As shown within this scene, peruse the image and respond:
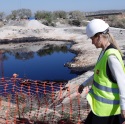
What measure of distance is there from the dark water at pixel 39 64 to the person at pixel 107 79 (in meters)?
13.0

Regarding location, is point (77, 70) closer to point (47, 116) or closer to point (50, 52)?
point (50, 52)

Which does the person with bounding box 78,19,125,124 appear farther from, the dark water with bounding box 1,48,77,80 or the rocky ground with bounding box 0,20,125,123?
the rocky ground with bounding box 0,20,125,123

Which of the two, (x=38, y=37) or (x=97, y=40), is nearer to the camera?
(x=97, y=40)

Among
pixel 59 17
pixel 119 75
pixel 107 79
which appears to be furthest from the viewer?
pixel 59 17

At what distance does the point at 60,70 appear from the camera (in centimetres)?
2184

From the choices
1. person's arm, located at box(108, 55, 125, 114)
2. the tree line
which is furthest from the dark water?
the tree line

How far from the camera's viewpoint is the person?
104 inches

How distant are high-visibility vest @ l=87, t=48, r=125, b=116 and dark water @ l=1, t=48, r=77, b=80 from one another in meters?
13.0

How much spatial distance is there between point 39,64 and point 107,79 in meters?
22.7

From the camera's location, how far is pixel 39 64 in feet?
82.9

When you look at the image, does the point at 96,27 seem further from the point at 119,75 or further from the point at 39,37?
the point at 39,37

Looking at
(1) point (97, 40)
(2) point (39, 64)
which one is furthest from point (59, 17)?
(1) point (97, 40)

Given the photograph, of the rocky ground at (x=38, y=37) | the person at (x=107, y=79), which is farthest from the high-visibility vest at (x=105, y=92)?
the rocky ground at (x=38, y=37)

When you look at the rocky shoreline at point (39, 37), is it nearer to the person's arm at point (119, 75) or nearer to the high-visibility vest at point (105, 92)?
the high-visibility vest at point (105, 92)
